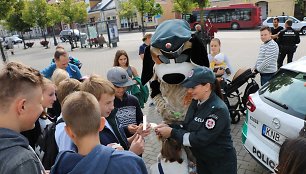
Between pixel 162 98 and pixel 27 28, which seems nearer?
pixel 162 98

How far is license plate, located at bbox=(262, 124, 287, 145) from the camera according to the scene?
2.98 m

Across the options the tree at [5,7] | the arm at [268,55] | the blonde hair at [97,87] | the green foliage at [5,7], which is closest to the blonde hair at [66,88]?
the blonde hair at [97,87]

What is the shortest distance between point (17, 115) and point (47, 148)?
2.78ft

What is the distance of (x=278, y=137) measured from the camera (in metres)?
3.02

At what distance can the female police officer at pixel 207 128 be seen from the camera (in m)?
2.42

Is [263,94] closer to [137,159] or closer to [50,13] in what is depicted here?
[137,159]

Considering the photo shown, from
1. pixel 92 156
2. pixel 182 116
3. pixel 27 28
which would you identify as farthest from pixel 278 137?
pixel 27 28

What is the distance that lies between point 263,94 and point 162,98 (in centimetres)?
139

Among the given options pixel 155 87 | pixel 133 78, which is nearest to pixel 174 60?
pixel 155 87

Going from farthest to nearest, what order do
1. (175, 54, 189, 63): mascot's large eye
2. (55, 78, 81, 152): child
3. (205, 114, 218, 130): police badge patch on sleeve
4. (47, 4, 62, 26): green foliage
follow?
(47, 4, 62, 26): green foliage → (175, 54, 189, 63): mascot's large eye → (205, 114, 218, 130): police badge patch on sleeve → (55, 78, 81, 152): child

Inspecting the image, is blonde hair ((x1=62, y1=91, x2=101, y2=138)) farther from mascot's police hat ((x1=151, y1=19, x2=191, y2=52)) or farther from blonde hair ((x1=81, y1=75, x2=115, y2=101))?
mascot's police hat ((x1=151, y1=19, x2=191, y2=52))

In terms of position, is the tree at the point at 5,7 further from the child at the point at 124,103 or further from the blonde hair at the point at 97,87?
the blonde hair at the point at 97,87

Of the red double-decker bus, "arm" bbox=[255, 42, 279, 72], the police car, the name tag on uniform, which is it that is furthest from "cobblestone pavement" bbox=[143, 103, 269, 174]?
the red double-decker bus

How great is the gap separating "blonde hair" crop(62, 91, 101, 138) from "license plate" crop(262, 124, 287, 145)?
2.14 meters
